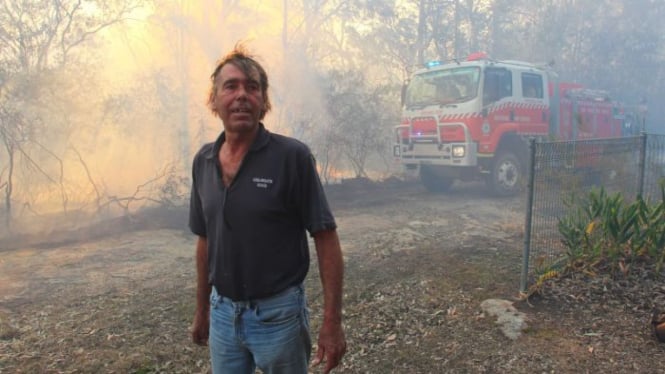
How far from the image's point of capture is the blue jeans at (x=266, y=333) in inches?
70.9

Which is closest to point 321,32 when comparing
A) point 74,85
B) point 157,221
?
point 74,85

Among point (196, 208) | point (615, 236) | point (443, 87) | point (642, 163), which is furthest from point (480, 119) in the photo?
point (196, 208)

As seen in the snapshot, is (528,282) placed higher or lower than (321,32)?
lower

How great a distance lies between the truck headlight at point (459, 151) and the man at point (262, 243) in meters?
7.86

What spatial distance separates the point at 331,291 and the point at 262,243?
31cm

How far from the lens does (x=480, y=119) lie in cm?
923

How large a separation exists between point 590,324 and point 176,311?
315 centimetres

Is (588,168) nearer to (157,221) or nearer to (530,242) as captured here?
(530,242)

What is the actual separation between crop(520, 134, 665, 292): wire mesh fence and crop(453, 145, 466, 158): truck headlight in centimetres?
399

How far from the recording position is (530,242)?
429 cm

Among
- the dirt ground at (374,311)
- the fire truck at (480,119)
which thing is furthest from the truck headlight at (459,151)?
the dirt ground at (374,311)

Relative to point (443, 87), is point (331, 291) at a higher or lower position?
lower

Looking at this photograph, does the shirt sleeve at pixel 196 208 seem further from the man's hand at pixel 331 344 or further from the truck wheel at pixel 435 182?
the truck wheel at pixel 435 182

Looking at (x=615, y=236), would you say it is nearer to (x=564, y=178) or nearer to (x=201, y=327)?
(x=564, y=178)
